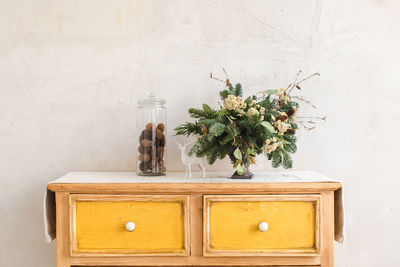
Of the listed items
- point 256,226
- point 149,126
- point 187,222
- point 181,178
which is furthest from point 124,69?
point 256,226

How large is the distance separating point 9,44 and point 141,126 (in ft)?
2.73

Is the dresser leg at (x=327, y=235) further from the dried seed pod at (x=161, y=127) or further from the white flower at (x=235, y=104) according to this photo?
the dried seed pod at (x=161, y=127)

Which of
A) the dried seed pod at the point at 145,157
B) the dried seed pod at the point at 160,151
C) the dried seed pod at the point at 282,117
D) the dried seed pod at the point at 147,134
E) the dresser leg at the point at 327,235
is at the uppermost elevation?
the dried seed pod at the point at 282,117

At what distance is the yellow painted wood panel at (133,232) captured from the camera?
4.89ft

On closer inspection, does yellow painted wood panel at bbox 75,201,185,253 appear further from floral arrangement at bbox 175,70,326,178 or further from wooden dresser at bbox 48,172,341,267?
floral arrangement at bbox 175,70,326,178

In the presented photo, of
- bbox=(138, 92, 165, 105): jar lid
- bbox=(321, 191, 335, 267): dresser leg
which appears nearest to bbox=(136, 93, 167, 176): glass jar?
bbox=(138, 92, 165, 105): jar lid

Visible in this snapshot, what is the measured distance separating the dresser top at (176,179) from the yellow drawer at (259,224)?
76 mm

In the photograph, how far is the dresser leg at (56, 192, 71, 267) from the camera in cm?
149

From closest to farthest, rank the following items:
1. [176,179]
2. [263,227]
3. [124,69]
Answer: [263,227] < [176,179] < [124,69]

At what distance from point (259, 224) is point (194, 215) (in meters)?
0.26

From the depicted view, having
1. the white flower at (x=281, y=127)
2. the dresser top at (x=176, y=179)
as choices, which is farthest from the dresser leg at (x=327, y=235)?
the white flower at (x=281, y=127)

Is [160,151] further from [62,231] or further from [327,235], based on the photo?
[327,235]

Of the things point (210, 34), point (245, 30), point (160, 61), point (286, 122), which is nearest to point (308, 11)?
point (245, 30)

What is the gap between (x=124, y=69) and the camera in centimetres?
191
